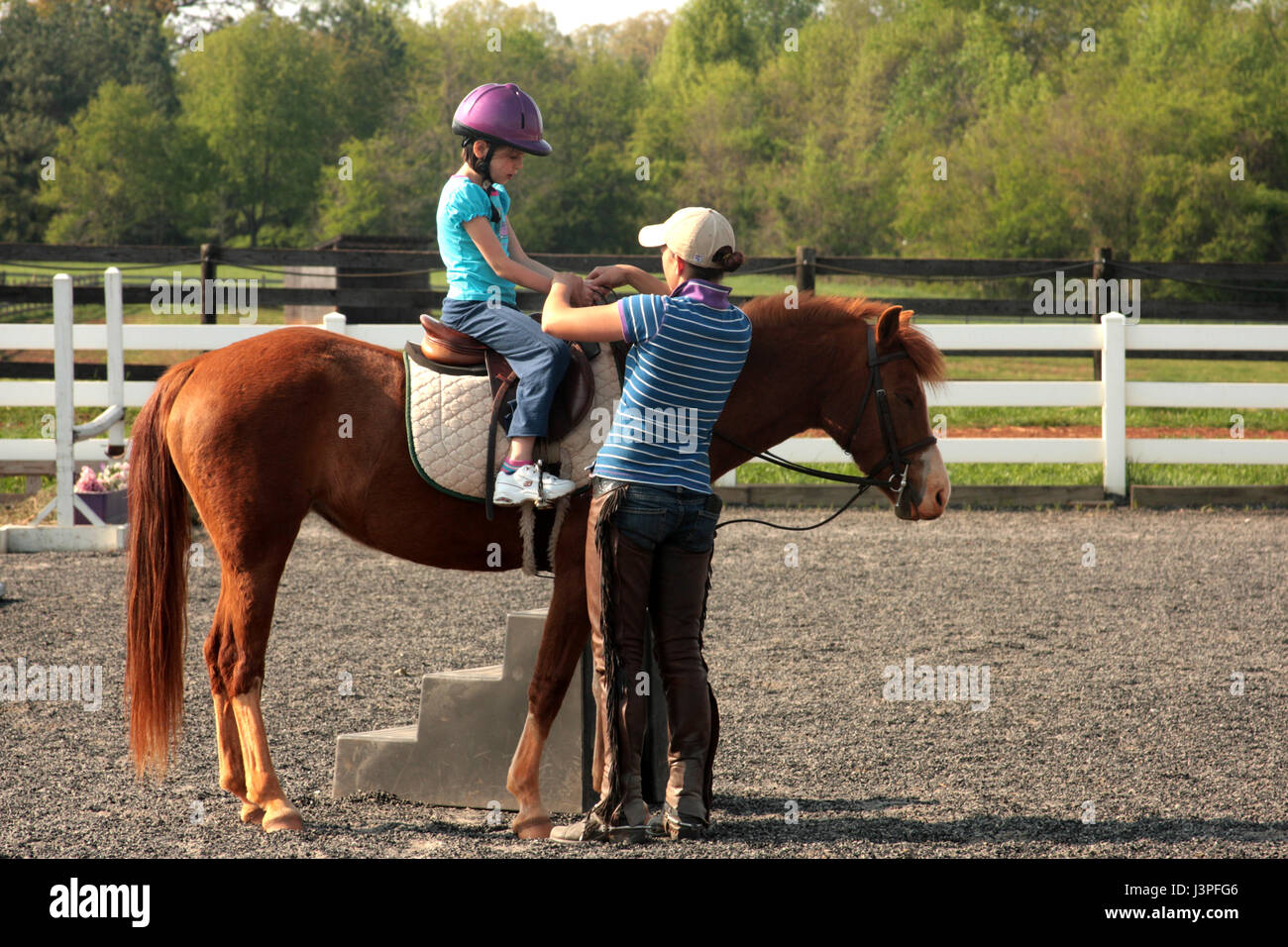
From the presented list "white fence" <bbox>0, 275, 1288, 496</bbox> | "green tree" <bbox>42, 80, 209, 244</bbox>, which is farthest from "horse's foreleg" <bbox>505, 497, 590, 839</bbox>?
"green tree" <bbox>42, 80, 209, 244</bbox>

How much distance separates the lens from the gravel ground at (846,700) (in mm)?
3871

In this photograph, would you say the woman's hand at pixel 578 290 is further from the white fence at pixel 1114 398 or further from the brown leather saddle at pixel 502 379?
the white fence at pixel 1114 398

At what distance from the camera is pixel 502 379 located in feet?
13.1

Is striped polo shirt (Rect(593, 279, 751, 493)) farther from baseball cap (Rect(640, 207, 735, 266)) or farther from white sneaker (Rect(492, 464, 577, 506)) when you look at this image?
white sneaker (Rect(492, 464, 577, 506))

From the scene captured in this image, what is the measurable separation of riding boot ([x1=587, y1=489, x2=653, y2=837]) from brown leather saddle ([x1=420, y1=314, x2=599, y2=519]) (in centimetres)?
39

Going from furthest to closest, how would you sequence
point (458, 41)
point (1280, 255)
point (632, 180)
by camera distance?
point (458, 41) < point (632, 180) < point (1280, 255)

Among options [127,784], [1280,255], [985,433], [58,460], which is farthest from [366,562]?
[1280,255]

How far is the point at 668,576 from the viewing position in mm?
3664

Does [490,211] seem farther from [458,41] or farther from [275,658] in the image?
[458,41]

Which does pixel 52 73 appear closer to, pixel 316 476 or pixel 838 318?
pixel 316 476

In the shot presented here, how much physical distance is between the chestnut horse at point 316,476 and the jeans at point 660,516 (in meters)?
0.38

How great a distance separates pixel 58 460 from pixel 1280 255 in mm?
27750

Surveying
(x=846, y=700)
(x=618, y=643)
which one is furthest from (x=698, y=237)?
(x=846, y=700)

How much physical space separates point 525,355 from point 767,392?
811mm
